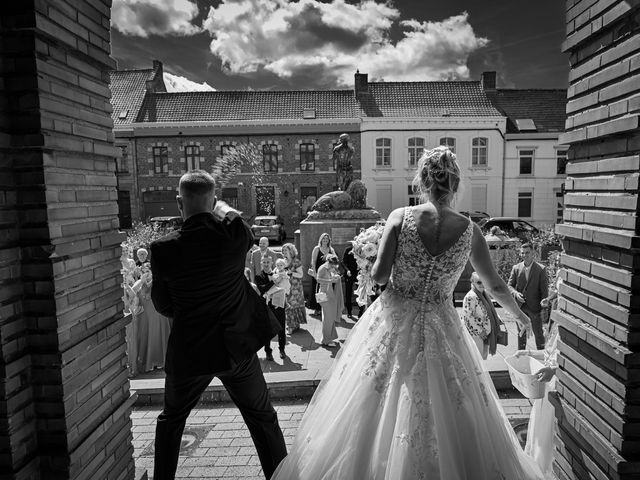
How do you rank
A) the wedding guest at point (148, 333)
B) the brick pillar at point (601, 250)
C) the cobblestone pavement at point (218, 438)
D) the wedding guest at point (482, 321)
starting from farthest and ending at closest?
the wedding guest at point (148, 333)
the wedding guest at point (482, 321)
the cobblestone pavement at point (218, 438)
the brick pillar at point (601, 250)

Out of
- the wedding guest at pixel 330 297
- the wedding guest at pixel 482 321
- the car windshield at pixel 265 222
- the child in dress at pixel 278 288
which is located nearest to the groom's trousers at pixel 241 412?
the wedding guest at pixel 482 321

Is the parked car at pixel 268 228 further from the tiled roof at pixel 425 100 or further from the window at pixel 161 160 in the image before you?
the tiled roof at pixel 425 100

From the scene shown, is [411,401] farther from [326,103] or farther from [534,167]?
[534,167]

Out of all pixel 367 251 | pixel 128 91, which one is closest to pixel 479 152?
pixel 128 91

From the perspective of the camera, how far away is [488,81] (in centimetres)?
2927

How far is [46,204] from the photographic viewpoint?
207 centimetres

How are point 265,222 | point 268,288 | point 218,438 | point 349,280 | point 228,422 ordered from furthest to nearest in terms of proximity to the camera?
1. point 265,222
2. point 349,280
3. point 268,288
4. point 228,422
5. point 218,438

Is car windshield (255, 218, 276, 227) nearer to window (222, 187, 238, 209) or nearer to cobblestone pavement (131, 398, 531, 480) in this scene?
window (222, 187, 238, 209)

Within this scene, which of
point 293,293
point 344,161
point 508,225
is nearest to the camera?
point 293,293

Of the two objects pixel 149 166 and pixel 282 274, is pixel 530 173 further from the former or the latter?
pixel 282 274

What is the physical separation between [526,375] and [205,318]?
222 centimetres

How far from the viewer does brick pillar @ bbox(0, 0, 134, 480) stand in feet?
6.61

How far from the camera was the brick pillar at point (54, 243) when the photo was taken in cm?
201

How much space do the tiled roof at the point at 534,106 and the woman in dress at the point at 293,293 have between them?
24360 mm
